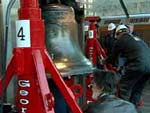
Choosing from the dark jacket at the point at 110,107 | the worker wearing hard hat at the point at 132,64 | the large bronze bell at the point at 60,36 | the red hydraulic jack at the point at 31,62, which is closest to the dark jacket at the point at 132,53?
the worker wearing hard hat at the point at 132,64

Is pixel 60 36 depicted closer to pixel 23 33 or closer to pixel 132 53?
pixel 23 33

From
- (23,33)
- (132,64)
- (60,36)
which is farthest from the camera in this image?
(132,64)

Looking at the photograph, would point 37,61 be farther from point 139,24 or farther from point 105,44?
point 139,24

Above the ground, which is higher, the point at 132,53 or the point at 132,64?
the point at 132,53

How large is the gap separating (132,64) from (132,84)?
0.22 meters

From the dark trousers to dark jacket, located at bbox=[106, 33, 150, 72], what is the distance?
0.22ft

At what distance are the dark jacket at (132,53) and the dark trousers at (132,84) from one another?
66 mm

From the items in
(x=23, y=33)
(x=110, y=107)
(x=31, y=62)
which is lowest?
(x=110, y=107)

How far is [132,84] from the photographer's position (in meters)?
4.32

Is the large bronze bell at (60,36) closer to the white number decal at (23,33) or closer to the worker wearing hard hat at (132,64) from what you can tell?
the white number decal at (23,33)

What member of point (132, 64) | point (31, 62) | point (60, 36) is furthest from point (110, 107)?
point (132, 64)

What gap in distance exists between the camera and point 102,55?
6.24 meters

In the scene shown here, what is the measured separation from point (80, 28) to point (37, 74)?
92 cm

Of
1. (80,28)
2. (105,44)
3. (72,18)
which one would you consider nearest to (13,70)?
(72,18)
